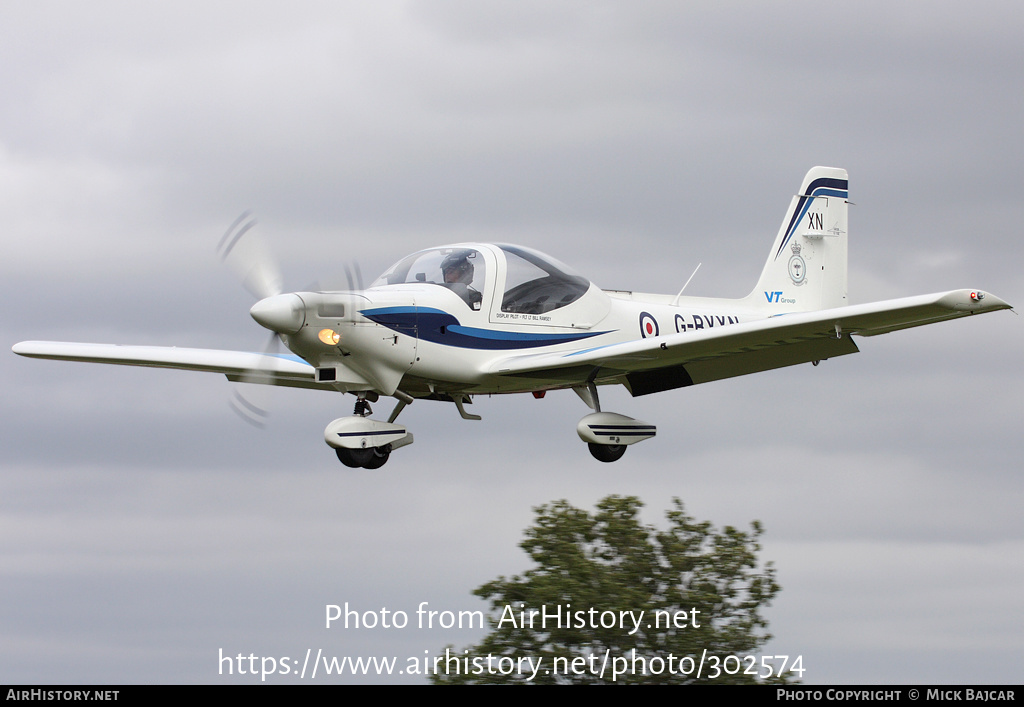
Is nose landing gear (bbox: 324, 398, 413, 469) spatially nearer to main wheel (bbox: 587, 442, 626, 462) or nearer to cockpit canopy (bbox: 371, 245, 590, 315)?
cockpit canopy (bbox: 371, 245, 590, 315)

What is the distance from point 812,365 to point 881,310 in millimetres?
2227

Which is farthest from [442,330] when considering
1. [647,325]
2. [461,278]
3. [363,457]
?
[647,325]

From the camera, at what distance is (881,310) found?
1358cm

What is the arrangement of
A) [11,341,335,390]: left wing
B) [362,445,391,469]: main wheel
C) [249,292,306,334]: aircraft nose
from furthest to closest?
[11,341,335,390]: left wing
[362,445,391,469]: main wheel
[249,292,306,334]: aircraft nose

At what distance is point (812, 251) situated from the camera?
1942 centimetres

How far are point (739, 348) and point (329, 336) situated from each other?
4729 mm

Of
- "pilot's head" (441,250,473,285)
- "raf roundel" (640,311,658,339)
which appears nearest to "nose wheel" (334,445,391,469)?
"pilot's head" (441,250,473,285)

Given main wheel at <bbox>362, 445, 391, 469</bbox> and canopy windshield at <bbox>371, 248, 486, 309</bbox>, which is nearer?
main wheel at <bbox>362, 445, 391, 469</bbox>

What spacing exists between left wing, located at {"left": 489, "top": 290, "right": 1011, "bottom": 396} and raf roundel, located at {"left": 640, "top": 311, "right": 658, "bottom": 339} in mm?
659

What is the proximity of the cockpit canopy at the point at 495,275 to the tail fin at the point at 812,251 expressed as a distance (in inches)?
177

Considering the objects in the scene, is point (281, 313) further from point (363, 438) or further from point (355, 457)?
point (355, 457)

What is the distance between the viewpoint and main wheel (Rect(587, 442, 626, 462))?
51.1ft

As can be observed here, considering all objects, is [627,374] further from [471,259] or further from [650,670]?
[650,670]
